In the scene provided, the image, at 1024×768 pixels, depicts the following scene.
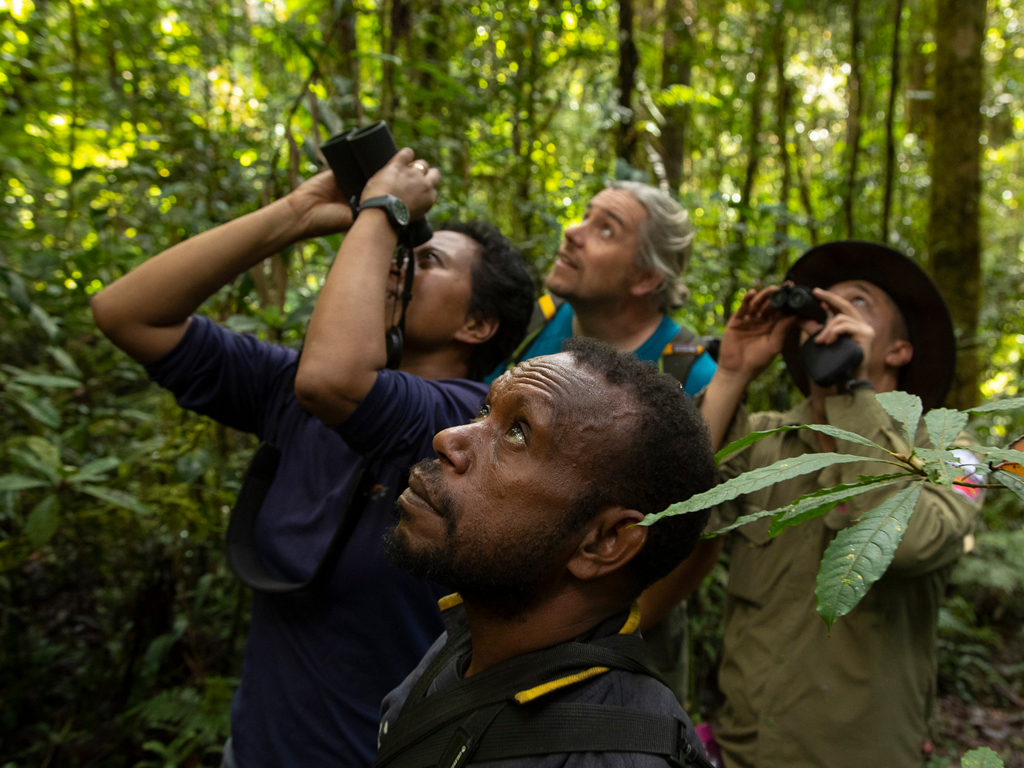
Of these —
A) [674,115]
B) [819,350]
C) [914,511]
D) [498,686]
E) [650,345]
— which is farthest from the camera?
[674,115]

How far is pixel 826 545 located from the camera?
1.99 metres

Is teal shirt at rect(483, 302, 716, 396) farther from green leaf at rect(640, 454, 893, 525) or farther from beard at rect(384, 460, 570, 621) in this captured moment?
green leaf at rect(640, 454, 893, 525)

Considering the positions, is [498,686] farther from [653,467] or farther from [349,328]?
[349,328]

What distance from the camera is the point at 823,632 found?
1903mm

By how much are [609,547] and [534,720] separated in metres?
0.30

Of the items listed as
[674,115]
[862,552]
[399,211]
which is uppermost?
[674,115]

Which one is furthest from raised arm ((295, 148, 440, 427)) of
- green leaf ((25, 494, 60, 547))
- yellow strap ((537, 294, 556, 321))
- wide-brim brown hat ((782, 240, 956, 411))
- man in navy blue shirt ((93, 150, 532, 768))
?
green leaf ((25, 494, 60, 547))

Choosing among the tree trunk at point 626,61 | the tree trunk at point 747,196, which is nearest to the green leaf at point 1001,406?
the tree trunk at point 747,196

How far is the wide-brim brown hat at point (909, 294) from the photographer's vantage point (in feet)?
6.75

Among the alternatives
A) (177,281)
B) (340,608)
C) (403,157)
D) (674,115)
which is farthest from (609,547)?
(674,115)

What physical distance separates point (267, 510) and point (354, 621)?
16.1 inches

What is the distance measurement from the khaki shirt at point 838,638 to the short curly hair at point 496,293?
30.2 inches

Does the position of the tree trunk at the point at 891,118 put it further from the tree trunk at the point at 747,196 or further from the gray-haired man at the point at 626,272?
the gray-haired man at the point at 626,272

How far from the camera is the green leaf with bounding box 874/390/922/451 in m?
0.98
